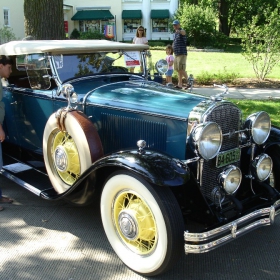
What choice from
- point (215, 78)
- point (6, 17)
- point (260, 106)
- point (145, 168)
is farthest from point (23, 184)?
point (6, 17)

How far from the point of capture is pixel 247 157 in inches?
142

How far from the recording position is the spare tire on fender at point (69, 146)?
3.26 meters

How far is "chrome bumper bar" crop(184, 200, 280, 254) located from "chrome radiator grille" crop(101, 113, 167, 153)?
905 millimetres

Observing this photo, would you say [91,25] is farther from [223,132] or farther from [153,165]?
[153,165]

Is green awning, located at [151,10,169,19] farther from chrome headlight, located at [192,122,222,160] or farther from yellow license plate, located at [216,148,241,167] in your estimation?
chrome headlight, located at [192,122,222,160]

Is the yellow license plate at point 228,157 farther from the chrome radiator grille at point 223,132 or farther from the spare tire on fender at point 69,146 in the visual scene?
the spare tire on fender at point 69,146

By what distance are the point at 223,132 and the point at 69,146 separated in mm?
1441

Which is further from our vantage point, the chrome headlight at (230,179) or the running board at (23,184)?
the running board at (23,184)

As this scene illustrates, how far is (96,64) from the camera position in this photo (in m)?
4.23

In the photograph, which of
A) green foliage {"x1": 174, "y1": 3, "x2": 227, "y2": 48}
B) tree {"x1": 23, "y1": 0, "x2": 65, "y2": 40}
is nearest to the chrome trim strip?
tree {"x1": 23, "y1": 0, "x2": 65, "y2": 40}

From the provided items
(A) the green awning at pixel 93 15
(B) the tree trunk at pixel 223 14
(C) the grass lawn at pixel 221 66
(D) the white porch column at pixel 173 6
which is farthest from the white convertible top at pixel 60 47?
(A) the green awning at pixel 93 15

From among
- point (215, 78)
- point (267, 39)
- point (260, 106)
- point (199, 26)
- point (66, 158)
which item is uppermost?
point (199, 26)

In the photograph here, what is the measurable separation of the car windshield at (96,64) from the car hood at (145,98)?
386mm

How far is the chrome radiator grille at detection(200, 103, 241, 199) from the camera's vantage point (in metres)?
3.13
